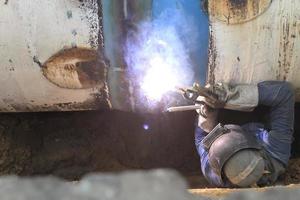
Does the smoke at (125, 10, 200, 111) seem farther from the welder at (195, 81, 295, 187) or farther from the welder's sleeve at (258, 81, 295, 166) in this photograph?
the welder's sleeve at (258, 81, 295, 166)

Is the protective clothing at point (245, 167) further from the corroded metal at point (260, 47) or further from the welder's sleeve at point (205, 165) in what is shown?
the corroded metal at point (260, 47)

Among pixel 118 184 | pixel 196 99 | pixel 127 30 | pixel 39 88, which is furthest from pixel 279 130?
pixel 118 184

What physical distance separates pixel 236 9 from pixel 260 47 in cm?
24

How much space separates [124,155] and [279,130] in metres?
1.36

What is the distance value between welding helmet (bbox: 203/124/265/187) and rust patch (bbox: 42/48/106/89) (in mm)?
724

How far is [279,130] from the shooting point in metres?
2.73

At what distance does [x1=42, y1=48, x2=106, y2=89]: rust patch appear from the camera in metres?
2.59

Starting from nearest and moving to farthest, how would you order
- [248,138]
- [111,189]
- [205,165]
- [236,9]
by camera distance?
[111,189] → [236,9] → [248,138] → [205,165]

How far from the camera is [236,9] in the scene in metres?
2.46

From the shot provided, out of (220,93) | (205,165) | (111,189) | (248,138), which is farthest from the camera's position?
(205,165)

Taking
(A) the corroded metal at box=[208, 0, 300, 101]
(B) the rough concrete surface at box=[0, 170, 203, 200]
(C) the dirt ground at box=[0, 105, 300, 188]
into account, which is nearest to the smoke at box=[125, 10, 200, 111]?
(A) the corroded metal at box=[208, 0, 300, 101]

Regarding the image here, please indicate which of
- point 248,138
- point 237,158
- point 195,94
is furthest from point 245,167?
point 195,94

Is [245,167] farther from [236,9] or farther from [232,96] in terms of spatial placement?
[236,9]

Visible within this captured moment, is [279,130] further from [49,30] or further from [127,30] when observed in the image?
[49,30]
